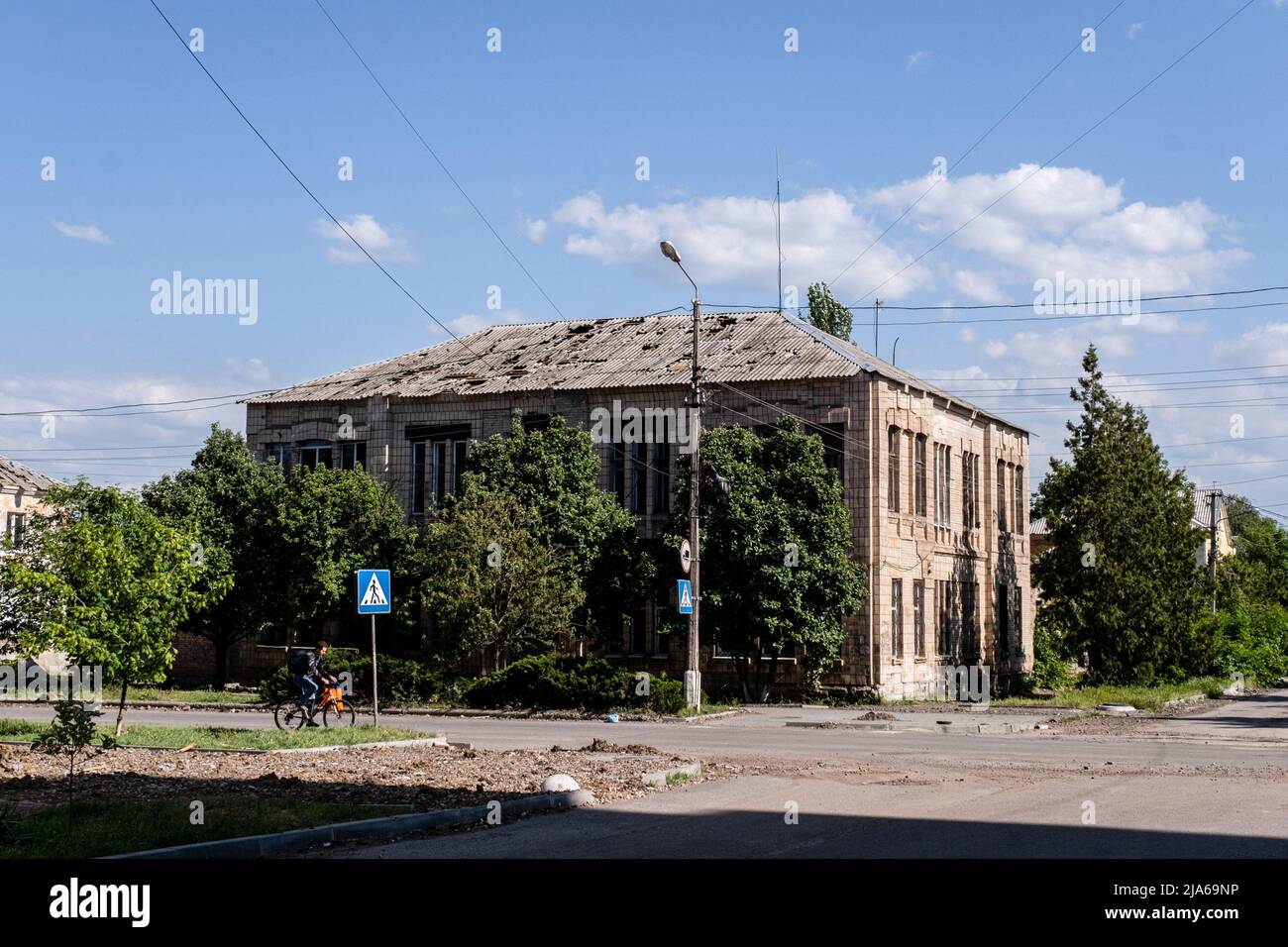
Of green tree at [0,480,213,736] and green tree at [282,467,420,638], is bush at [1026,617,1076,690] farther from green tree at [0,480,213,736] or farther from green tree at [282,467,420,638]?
green tree at [0,480,213,736]

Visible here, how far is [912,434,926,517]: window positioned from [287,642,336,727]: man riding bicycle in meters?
21.2

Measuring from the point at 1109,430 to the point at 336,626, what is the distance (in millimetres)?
26123

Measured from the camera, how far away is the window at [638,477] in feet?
128

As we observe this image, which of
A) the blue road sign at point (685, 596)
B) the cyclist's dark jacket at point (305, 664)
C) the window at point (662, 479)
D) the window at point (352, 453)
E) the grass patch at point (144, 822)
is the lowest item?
the grass patch at point (144, 822)

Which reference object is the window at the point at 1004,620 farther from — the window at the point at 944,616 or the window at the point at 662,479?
the window at the point at 662,479

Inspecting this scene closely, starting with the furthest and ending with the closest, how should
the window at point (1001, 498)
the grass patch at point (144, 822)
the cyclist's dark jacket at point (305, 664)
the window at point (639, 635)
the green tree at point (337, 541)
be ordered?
the window at point (1001, 498) → the window at point (639, 635) → the green tree at point (337, 541) → the cyclist's dark jacket at point (305, 664) → the grass patch at point (144, 822)

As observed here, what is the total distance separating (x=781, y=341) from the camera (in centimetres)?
3969

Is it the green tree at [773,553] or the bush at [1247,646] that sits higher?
the green tree at [773,553]

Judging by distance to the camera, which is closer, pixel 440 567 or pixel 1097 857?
pixel 1097 857

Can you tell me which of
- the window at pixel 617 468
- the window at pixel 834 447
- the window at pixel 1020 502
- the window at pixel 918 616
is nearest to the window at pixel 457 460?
the window at pixel 617 468

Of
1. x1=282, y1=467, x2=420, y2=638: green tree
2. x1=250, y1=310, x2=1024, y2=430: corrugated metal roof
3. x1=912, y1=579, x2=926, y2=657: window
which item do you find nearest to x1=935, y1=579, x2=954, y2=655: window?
x1=912, y1=579, x2=926, y2=657: window

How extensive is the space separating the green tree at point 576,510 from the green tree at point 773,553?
89.8 inches
